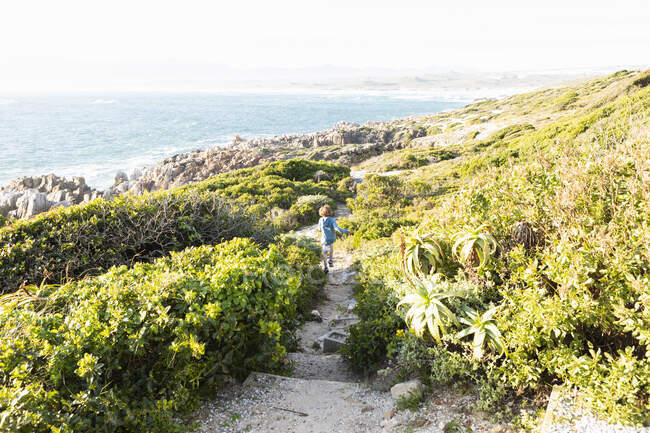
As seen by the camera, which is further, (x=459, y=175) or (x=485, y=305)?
(x=459, y=175)

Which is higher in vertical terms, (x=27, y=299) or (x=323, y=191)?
(x=27, y=299)

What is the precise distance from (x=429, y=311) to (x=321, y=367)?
7.12 feet

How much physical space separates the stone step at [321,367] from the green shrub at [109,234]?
2.74 metres

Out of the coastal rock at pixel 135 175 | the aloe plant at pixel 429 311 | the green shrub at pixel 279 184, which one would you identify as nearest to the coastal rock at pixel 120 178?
the coastal rock at pixel 135 175

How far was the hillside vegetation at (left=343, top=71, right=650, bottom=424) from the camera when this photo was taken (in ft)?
10.1

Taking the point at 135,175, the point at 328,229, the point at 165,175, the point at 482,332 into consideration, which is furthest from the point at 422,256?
the point at 135,175

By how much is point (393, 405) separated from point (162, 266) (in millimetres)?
3147

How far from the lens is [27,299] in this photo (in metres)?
4.13

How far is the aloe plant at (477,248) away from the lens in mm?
4201

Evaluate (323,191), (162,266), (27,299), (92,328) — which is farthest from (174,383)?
(323,191)

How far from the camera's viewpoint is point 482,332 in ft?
11.7

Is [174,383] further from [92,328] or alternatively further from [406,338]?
[406,338]

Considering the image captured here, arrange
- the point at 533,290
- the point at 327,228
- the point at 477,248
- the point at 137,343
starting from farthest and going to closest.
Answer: the point at 327,228 → the point at 477,248 → the point at 533,290 → the point at 137,343

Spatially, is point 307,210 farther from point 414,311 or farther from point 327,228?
point 414,311
